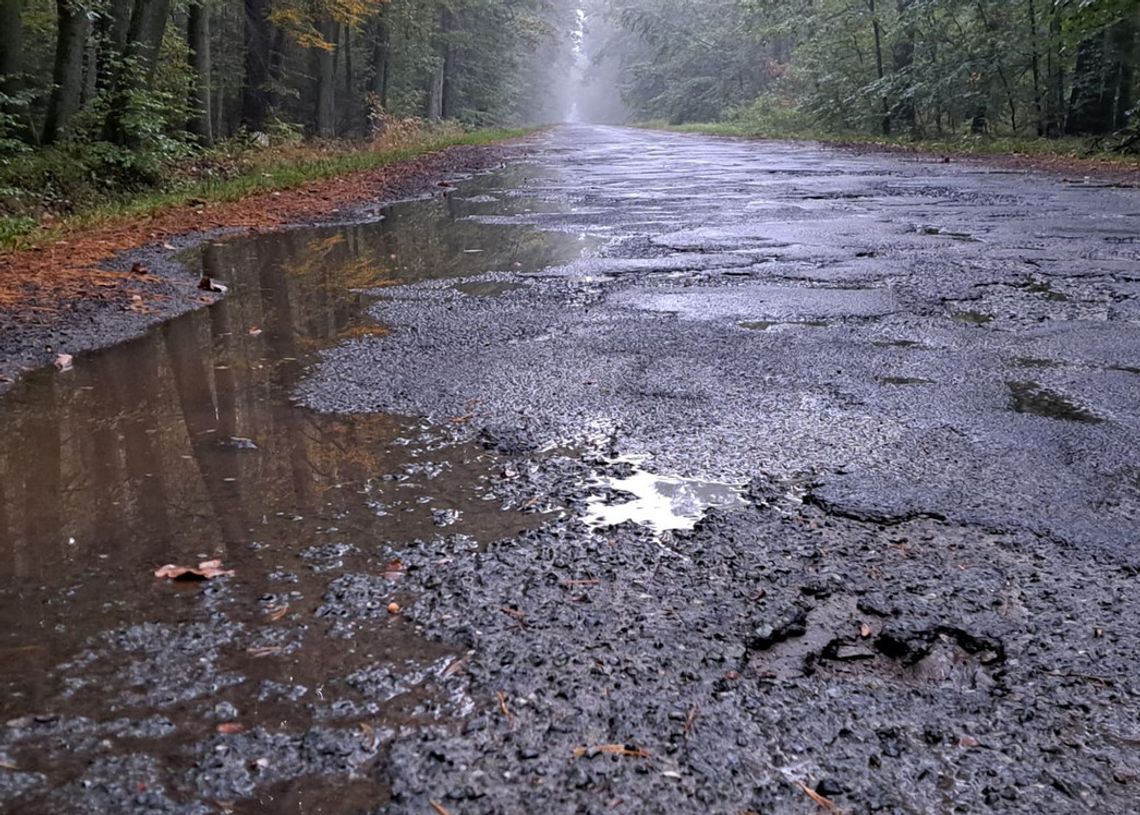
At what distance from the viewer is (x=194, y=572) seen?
2129 mm

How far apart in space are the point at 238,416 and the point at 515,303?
2.19 m

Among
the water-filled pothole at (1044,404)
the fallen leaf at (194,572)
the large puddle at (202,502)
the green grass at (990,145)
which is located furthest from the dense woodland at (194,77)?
the green grass at (990,145)

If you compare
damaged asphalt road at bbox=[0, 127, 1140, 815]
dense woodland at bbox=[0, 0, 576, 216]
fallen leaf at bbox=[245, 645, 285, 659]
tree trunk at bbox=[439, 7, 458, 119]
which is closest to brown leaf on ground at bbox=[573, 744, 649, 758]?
damaged asphalt road at bbox=[0, 127, 1140, 815]

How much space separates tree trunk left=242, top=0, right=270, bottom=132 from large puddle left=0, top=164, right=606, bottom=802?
699 inches

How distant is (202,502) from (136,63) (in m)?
11.1

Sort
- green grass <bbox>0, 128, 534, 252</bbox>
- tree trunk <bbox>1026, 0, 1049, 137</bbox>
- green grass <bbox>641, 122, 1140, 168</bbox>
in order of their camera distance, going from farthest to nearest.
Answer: tree trunk <bbox>1026, 0, 1049, 137</bbox>
green grass <bbox>641, 122, 1140, 168</bbox>
green grass <bbox>0, 128, 534, 252</bbox>

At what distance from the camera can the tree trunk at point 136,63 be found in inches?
451

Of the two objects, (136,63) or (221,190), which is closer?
(221,190)

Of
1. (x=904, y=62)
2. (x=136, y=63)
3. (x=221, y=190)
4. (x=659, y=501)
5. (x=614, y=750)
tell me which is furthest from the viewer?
(x=904, y=62)

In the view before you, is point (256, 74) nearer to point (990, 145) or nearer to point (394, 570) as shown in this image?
point (990, 145)

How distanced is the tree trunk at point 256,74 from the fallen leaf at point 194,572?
65.7 ft

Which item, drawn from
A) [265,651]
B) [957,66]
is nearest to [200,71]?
[265,651]

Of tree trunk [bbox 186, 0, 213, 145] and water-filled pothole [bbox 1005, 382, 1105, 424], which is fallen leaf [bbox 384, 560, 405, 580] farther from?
tree trunk [bbox 186, 0, 213, 145]

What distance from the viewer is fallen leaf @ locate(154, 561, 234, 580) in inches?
83.6
